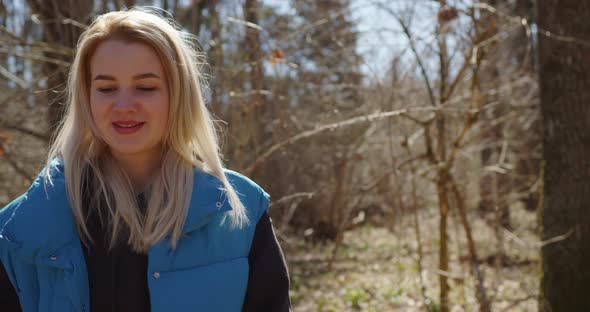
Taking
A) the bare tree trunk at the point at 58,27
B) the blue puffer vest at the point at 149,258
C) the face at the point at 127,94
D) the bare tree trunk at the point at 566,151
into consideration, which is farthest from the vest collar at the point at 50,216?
the bare tree trunk at the point at 566,151

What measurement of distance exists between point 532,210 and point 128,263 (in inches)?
347

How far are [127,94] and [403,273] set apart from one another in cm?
588

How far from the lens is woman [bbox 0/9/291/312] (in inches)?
64.0

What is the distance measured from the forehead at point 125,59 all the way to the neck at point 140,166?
262 mm

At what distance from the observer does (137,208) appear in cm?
176

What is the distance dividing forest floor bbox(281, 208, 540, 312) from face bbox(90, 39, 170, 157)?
2885 millimetres

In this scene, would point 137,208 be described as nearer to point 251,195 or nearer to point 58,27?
point 251,195

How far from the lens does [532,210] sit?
30.7ft

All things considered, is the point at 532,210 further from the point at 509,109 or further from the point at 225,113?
the point at 225,113

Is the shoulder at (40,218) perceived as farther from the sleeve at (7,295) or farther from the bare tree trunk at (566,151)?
the bare tree trunk at (566,151)

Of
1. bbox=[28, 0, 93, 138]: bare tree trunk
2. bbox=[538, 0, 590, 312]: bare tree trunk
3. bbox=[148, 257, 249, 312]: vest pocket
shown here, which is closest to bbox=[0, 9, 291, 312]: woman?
bbox=[148, 257, 249, 312]: vest pocket

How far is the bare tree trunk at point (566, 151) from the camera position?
4.11m

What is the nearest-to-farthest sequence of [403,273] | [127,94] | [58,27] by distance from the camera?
[127,94], [58,27], [403,273]

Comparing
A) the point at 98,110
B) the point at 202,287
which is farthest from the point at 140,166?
the point at 202,287
